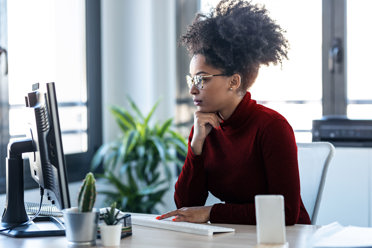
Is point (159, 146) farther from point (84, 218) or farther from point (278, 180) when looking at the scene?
point (84, 218)

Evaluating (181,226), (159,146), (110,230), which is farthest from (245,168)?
(159,146)

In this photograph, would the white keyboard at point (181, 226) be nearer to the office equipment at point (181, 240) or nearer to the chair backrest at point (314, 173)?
the office equipment at point (181, 240)

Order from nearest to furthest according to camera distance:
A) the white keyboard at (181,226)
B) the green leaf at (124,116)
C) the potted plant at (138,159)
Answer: the white keyboard at (181,226), the potted plant at (138,159), the green leaf at (124,116)

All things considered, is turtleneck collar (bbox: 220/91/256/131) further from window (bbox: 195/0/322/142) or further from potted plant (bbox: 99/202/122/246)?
window (bbox: 195/0/322/142)

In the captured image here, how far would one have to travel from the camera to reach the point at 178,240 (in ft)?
4.97

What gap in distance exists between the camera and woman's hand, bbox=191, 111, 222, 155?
6.68ft

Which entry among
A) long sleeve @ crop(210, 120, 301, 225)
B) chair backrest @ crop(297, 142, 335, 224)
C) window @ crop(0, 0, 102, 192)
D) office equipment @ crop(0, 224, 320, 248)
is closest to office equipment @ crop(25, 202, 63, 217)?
office equipment @ crop(0, 224, 320, 248)

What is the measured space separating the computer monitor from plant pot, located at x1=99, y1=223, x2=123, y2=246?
0.13 metres

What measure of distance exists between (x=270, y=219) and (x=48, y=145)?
659 mm

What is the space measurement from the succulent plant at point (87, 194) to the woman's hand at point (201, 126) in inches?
27.3

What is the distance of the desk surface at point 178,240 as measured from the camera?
4.78 ft

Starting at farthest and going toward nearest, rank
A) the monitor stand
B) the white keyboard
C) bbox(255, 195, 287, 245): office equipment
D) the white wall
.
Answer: the white wall
the monitor stand
the white keyboard
bbox(255, 195, 287, 245): office equipment

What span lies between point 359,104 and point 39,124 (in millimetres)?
2808

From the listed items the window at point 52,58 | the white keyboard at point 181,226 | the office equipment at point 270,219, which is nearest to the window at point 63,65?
the window at point 52,58
